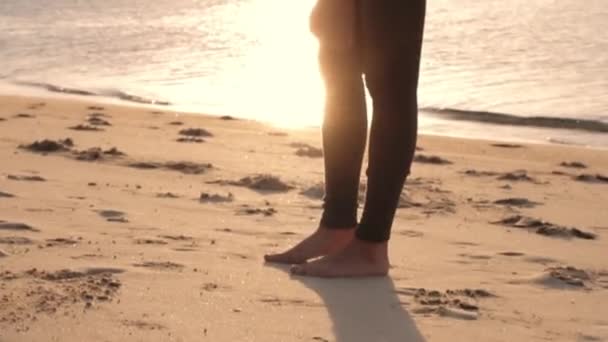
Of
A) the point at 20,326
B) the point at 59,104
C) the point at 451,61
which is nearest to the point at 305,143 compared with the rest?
the point at 59,104

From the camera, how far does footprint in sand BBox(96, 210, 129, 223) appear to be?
4336 mm

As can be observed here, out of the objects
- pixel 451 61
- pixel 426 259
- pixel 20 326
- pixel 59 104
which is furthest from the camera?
pixel 451 61

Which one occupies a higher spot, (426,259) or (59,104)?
(426,259)

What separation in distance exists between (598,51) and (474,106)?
405cm

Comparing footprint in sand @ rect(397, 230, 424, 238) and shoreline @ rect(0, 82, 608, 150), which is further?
shoreline @ rect(0, 82, 608, 150)

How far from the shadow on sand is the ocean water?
15.6 feet

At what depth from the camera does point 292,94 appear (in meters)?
11.1

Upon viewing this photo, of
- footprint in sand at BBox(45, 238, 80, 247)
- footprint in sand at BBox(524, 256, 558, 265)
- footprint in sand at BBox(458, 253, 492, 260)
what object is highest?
footprint in sand at BBox(45, 238, 80, 247)

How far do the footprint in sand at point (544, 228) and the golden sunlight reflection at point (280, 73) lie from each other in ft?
10.5

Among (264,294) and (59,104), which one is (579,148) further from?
(264,294)

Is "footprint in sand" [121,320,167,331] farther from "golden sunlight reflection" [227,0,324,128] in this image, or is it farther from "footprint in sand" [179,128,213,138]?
"golden sunlight reflection" [227,0,324,128]

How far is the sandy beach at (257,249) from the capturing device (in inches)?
121

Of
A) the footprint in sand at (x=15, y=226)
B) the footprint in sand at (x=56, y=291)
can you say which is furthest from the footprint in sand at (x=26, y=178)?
the footprint in sand at (x=56, y=291)

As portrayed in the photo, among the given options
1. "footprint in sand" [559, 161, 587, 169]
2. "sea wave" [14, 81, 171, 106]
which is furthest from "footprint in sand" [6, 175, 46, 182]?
"sea wave" [14, 81, 171, 106]
